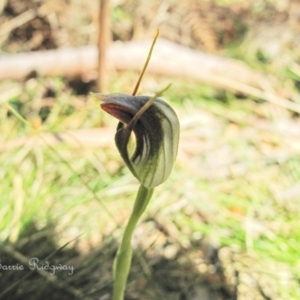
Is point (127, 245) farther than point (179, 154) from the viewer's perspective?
No

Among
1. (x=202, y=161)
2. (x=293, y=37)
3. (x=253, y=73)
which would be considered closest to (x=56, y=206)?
(x=202, y=161)

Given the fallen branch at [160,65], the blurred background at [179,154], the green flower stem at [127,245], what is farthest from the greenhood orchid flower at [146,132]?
the fallen branch at [160,65]

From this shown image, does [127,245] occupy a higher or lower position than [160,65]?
higher

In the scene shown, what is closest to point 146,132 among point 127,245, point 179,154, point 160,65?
point 127,245

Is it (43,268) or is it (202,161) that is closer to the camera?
(43,268)

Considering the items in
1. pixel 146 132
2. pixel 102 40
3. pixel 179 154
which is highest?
pixel 146 132

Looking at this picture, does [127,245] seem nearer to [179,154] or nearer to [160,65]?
[179,154]

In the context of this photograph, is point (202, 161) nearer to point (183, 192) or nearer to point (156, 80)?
point (183, 192)
